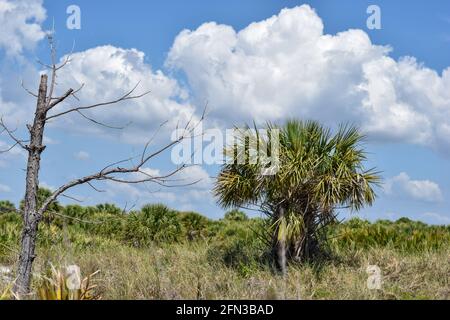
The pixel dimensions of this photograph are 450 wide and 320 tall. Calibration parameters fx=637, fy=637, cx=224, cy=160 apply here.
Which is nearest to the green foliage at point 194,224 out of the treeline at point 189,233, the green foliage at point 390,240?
the treeline at point 189,233

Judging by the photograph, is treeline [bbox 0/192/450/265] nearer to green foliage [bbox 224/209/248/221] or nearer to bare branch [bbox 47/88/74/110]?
green foliage [bbox 224/209/248/221]

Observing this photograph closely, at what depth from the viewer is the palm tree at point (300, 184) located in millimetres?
11773

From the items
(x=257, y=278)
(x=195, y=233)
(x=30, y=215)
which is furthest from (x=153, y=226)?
(x=30, y=215)

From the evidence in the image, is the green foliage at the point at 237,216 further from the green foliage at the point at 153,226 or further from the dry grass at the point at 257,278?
the dry grass at the point at 257,278

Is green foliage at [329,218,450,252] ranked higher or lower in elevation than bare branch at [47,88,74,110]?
lower

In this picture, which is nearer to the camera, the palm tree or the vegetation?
the vegetation

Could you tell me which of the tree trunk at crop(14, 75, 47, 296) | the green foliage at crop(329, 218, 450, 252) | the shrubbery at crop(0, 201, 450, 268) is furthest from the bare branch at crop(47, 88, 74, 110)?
the green foliage at crop(329, 218, 450, 252)

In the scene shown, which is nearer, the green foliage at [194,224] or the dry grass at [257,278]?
the dry grass at [257,278]

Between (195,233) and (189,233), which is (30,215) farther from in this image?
(195,233)

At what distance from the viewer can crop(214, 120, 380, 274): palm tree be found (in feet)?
38.6

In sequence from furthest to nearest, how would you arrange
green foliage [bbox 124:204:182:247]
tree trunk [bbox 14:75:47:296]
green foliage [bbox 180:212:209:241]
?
1. green foliage [bbox 180:212:209:241]
2. green foliage [bbox 124:204:182:247]
3. tree trunk [bbox 14:75:47:296]

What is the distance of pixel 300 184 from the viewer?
38.7 ft

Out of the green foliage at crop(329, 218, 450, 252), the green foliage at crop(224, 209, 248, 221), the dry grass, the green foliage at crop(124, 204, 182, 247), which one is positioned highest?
the green foliage at crop(224, 209, 248, 221)

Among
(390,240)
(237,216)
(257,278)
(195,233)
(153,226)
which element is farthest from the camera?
(237,216)
